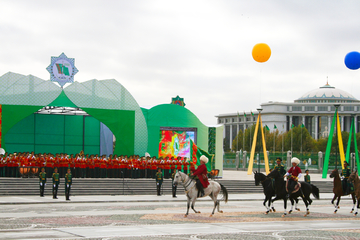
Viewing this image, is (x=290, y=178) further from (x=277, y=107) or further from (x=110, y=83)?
(x=277, y=107)

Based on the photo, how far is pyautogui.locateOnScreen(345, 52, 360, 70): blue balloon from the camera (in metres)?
25.5

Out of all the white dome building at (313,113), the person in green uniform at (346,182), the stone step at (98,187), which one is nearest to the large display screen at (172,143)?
the stone step at (98,187)

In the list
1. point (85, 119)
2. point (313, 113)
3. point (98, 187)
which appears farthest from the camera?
point (313, 113)

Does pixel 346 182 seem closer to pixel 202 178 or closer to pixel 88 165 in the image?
pixel 202 178

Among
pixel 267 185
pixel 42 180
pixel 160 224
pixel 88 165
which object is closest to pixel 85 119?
pixel 88 165

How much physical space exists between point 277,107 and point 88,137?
9428 cm

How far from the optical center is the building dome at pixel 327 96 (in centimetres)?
13962

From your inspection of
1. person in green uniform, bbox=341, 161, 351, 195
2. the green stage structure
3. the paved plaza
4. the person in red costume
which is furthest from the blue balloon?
the green stage structure

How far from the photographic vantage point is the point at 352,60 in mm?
25719

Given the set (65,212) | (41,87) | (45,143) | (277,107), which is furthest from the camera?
(277,107)

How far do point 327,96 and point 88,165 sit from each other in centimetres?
11727

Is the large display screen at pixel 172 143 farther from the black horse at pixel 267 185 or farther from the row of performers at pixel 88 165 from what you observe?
the black horse at pixel 267 185

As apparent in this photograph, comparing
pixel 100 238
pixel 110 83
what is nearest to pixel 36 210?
pixel 100 238

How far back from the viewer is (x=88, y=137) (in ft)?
158
